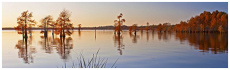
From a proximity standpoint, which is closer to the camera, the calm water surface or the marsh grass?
the marsh grass

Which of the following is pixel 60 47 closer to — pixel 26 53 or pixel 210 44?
pixel 26 53

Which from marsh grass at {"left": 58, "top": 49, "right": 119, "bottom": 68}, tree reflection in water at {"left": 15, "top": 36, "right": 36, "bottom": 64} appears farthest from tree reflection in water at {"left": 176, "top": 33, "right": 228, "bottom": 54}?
tree reflection in water at {"left": 15, "top": 36, "right": 36, "bottom": 64}

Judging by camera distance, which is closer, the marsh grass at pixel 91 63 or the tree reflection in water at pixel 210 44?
the marsh grass at pixel 91 63

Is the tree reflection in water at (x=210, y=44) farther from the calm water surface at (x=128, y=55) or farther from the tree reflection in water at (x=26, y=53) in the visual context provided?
the tree reflection in water at (x=26, y=53)

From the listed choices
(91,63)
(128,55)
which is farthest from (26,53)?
(128,55)

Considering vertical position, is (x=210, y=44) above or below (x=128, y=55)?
above

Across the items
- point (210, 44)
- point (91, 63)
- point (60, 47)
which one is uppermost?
point (210, 44)

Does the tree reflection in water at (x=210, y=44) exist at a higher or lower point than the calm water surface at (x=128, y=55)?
higher

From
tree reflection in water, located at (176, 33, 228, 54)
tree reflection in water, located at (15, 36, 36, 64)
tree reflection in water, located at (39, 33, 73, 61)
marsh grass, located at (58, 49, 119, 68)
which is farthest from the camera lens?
tree reflection in water, located at (176, 33, 228, 54)

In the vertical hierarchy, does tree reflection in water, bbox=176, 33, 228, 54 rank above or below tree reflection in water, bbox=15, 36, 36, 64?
above

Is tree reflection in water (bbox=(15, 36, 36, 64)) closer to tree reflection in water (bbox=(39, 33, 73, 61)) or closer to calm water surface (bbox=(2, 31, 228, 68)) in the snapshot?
calm water surface (bbox=(2, 31, 228, 68))

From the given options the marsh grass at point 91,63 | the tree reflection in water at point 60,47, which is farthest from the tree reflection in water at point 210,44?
the tree reflection in water at point 60,47

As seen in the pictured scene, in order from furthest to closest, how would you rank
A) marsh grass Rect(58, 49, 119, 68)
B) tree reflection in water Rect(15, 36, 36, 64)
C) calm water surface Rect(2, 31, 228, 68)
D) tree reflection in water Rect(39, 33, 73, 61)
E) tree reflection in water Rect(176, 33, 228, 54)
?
tree reflection in water Rect(176, 33, 228, 54) → tree reflection in water Rect(39, 33, 73, 61) → tree reflection in water Rect(15, 36, 36, 64) → calm water surface Rect(2, 31, 228, 68) → marsh grass Rect(58, 49, 119, 68)

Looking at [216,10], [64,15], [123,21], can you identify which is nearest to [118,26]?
[123,21]
